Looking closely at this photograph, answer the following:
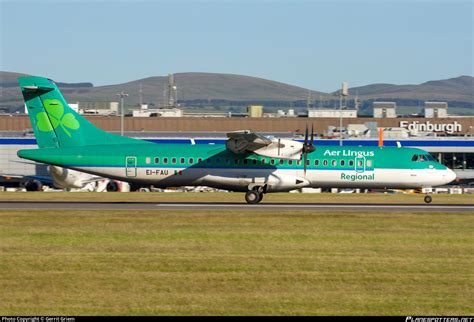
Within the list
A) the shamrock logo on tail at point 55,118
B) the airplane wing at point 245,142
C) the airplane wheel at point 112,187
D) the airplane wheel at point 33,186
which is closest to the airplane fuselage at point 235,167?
the airplane wing at point 245,142

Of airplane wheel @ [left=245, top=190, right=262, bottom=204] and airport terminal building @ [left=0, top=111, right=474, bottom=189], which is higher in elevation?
airport terminal building @ [left=0, top=111, right=474, bottom=189]

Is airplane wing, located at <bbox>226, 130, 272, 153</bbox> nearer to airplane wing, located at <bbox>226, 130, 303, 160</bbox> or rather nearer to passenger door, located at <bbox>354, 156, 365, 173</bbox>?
airplane wing, located at <bbox>226, 130, 303, 160</bbox>

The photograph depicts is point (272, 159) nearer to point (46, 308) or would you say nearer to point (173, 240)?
point (173, 240)

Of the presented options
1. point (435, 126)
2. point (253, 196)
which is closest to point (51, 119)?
point (253, 196)

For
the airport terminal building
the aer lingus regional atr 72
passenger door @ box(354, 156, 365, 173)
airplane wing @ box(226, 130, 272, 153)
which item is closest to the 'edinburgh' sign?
the airport terminal building

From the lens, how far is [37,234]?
2900 centimetres

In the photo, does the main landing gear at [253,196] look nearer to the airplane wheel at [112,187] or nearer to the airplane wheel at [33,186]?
the airplane wheel at [112,187]

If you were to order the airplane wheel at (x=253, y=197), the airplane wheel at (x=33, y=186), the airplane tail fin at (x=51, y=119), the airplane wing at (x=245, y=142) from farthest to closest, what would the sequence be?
the airplane wheel at (x=33, y=186) → the airplane tail fin at (x=51, y=119) → the airplane wheel at (x=253, y=197) → the airplane wing at (x=245, y=142)

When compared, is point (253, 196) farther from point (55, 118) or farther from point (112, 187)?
point (112, 187)

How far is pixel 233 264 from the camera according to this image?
2341 cm

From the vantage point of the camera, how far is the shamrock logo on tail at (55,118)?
143ft

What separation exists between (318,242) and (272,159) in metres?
15.5

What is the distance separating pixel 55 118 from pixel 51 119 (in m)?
0.23

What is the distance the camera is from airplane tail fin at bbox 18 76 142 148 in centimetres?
4344
